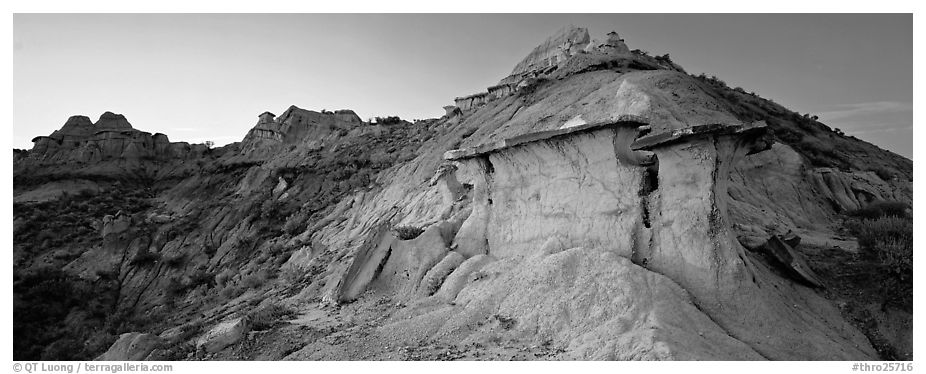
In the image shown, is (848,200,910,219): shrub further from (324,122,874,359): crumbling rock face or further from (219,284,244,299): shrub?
(219,284,244,299): shrub

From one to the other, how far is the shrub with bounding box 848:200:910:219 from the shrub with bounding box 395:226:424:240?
43.5 feet

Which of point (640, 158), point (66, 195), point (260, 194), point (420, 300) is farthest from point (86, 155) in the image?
point (640, 158)

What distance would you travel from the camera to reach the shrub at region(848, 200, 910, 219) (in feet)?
48.1

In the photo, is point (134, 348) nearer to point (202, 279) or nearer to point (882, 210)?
point (202, 279)

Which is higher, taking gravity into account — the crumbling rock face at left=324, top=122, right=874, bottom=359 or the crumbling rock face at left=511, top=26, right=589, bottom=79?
the crumbling rock face at left=511, top=26, right=589, bottom=79

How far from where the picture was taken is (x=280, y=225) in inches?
869

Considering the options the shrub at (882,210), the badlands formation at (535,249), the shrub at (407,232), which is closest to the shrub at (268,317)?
the badlands formation at (535,249)

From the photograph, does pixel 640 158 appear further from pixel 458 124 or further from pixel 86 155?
pixel 86 155

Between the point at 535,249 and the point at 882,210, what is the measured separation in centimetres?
1301

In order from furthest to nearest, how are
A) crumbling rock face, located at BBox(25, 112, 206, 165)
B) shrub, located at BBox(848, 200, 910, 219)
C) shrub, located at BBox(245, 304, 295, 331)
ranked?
crumbling rock face, located at BBox(25, 112, 206, 165)
shrub, located at BBox(848, 200, 910, 219)
shrub, located at BBox(245, 304, 295, 331)

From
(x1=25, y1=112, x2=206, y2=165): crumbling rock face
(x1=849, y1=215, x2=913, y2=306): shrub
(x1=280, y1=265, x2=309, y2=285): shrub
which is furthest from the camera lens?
(x1=25, y1=112, x2=206, y2=165): crumbling rock face

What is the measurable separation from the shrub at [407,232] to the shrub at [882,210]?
13.2 m

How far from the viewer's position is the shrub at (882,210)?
48.1 ft

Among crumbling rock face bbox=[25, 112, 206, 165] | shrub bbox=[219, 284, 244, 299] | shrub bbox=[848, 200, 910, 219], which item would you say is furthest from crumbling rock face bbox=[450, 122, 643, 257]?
crumbling rock face bbox=[25, 112, 206, 165]
